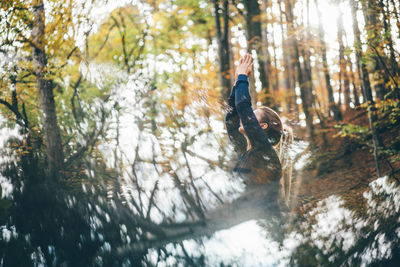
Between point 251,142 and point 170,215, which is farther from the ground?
point 251,142

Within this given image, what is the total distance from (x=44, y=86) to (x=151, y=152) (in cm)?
140

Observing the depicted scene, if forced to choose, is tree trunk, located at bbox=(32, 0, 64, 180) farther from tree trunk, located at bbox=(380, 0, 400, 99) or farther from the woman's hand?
tree trunk, located at bbox=(380, 0, 400, 99)

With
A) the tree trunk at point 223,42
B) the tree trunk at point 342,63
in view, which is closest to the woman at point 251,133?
the tree trunk at point 223,42

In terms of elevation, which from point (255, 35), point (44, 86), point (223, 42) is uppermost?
point (255, 35)

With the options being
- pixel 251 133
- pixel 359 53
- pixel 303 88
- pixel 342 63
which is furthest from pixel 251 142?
pixel 303 88

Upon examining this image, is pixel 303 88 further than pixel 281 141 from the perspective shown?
Yes

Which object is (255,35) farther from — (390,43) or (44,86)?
(44,86)

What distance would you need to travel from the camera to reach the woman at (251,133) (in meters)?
2.40

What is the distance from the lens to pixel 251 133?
246 centimetres

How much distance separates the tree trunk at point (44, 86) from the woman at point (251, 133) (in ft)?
6.23

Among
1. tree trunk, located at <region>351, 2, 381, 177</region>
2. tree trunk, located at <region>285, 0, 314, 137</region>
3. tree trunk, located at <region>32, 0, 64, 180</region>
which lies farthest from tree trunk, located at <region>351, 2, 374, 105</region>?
tree trunk, located at <region>32, 0, 64, 180</region>

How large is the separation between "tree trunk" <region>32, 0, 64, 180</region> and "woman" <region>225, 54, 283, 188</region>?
1899 mm

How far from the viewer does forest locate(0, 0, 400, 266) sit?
264cm

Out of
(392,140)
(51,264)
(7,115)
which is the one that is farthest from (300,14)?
(51,264)
